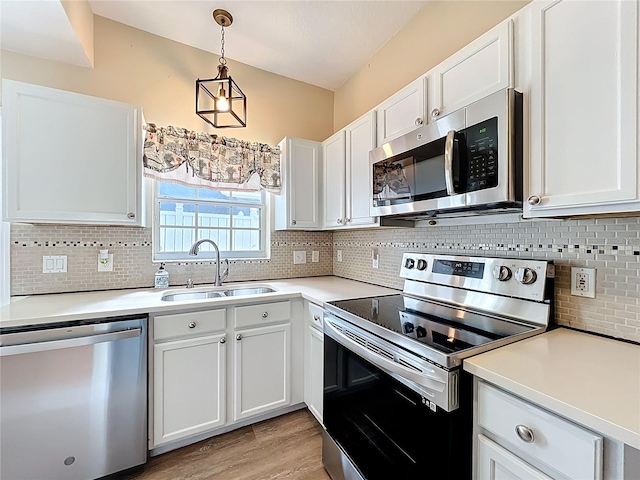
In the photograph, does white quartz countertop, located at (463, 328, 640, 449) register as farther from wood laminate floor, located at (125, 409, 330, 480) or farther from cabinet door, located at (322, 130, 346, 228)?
cabinet door, located at (322, 130, 346, 228)

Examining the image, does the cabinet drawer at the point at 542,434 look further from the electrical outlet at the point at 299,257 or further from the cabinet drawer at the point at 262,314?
the electrical outlet at the point at 299,257

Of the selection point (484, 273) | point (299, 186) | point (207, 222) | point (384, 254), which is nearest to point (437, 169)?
point (484, 273)

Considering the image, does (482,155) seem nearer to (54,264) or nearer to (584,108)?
(584,108)

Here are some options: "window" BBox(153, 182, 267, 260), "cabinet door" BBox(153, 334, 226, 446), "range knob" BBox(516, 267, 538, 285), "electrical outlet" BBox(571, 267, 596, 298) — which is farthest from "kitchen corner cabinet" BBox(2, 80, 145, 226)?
"electrical outlet" BBox(571, 267, 596, 298)

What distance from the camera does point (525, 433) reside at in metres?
0.74

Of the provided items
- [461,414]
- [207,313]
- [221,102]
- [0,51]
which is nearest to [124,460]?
[207,313]

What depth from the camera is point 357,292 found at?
1973 millimetres

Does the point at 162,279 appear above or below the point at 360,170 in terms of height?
below

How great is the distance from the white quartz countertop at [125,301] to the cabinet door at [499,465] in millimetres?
1002

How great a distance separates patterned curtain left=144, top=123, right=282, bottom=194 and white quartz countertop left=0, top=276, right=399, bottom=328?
2.70 feet

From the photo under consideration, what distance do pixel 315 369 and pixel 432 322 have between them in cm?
89

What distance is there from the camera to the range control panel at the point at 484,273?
47.0 inches

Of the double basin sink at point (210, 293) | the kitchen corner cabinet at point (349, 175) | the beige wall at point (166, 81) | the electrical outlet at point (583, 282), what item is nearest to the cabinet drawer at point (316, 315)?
the double basin sink at point (210, 293)

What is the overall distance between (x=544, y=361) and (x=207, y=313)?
1.58 meters
